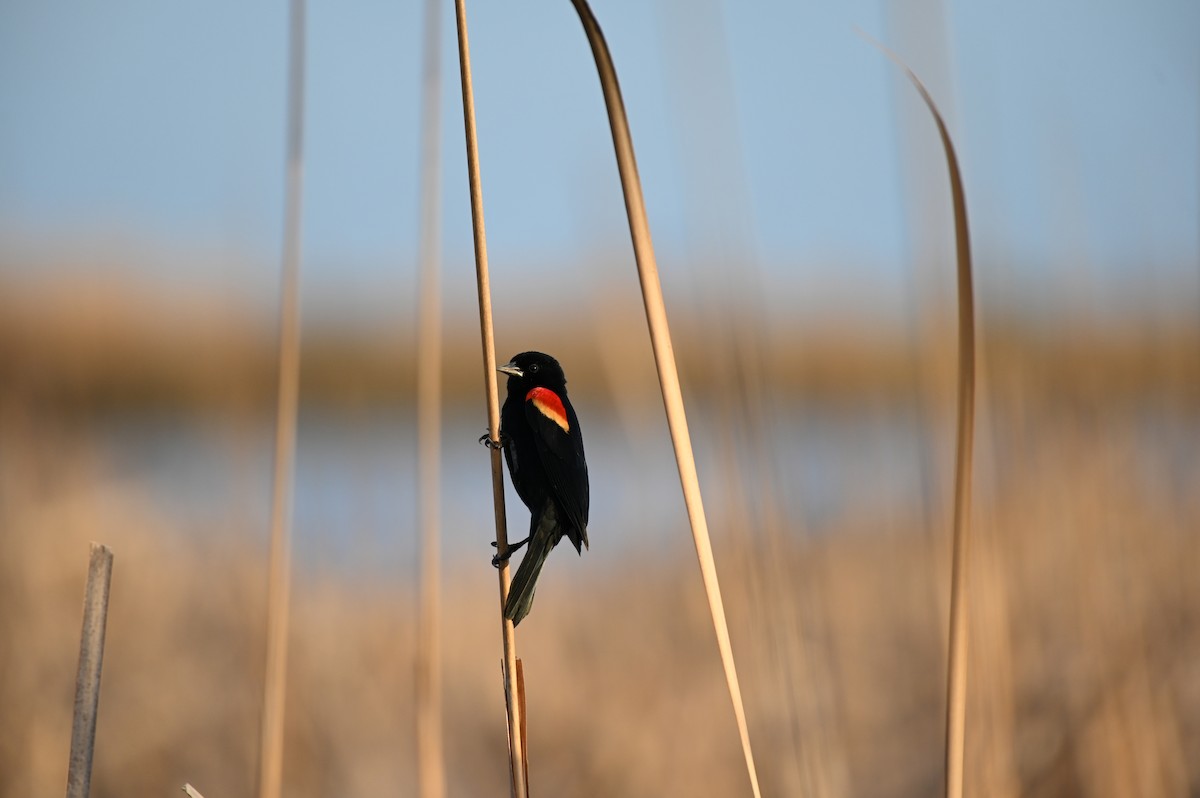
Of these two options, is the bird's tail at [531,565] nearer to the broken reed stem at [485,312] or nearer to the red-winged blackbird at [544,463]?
the red-winged blackbird at [544,463]

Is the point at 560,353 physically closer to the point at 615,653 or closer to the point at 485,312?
the point at 615,653

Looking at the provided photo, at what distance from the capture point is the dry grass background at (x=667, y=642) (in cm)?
219

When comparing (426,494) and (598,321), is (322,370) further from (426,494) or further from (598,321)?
(426,494)

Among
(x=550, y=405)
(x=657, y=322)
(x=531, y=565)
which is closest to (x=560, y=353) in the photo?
(x=550, y=405)

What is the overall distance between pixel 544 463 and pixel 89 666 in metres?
0.91

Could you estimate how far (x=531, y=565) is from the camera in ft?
5.66

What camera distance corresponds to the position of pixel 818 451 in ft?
13.5

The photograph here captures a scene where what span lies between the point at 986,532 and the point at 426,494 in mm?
A: 955

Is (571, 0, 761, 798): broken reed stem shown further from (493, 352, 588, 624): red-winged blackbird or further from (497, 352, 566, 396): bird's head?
(497, 352, 566, 396): bird's head

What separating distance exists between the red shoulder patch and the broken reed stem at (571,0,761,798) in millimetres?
1008

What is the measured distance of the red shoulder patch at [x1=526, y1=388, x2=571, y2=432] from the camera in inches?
77.3

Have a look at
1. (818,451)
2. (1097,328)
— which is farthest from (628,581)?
(1097,328)

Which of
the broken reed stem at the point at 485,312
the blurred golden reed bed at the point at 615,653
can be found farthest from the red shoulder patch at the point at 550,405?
the blurred golden reed bed at the point at 615,653

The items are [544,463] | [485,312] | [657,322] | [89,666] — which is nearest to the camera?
[657,322]
